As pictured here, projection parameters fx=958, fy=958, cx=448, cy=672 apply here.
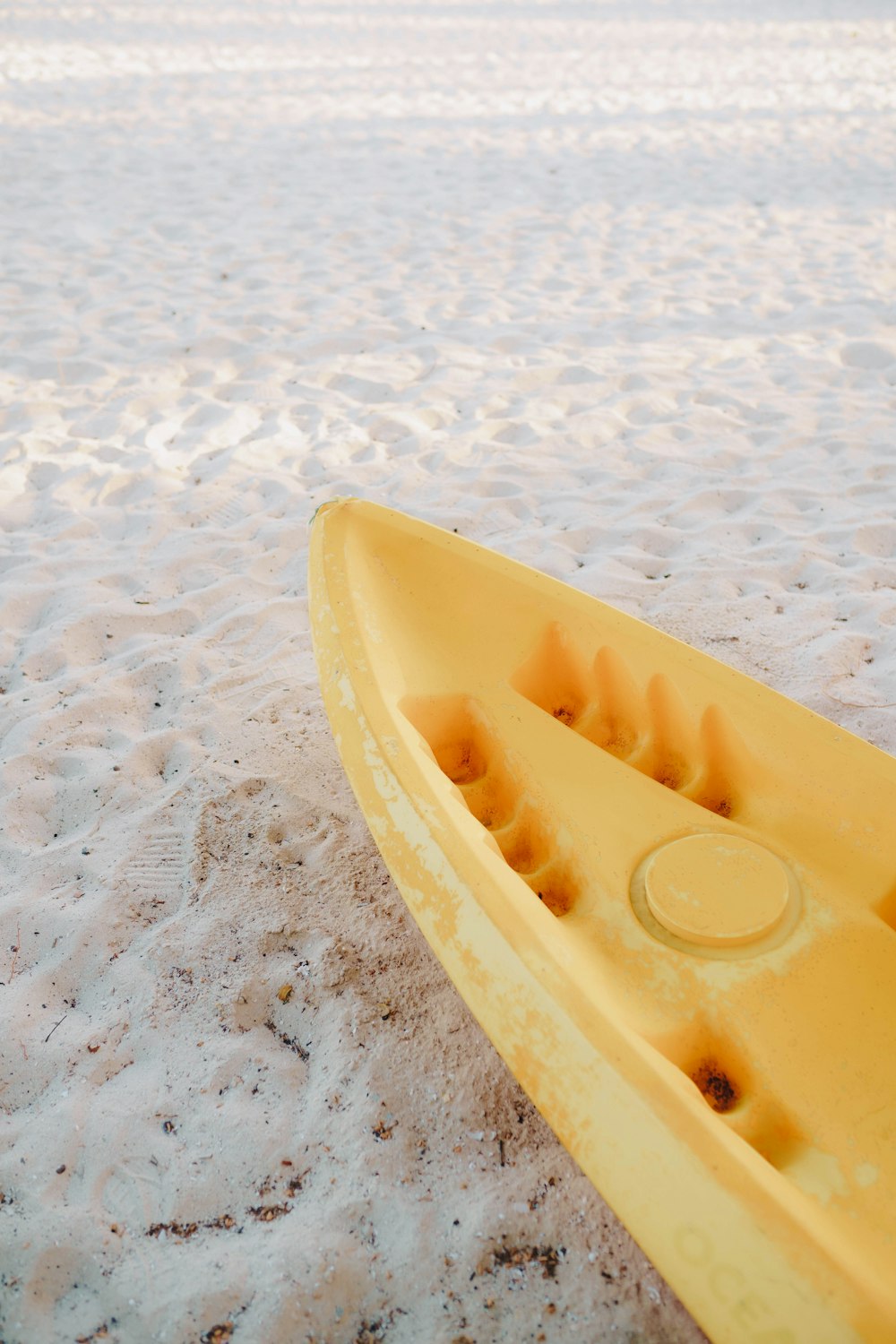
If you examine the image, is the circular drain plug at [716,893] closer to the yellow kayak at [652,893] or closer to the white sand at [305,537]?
the yellow kayak at [652,893]

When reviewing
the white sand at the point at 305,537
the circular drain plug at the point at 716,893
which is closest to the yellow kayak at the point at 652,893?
the circular drain plug at the point at 716,893

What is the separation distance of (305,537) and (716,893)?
6.57 ft

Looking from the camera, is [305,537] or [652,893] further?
[305,537]

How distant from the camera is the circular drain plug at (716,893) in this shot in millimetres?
1543

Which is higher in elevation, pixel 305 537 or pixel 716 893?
pixel 716 893

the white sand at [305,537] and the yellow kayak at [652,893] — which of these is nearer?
the yellow kayak at [652,893]

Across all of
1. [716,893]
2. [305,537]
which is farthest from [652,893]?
[305,537]

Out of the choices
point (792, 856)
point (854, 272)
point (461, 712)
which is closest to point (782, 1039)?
point (792, 856)

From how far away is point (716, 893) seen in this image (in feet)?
5.20

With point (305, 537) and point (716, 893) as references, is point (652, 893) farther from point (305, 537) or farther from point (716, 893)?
point (305, 537)

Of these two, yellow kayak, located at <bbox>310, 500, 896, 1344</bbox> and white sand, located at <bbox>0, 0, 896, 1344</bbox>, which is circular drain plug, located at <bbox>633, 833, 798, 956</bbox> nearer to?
yellow kayak, located at <bbox>310, 500, 896, 1344</bbox>

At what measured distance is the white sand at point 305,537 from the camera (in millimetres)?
1461

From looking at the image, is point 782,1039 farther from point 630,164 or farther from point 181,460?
point 630,164

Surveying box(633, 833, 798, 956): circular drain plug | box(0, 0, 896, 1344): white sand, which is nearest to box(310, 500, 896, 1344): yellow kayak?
box(633, 833, 798, 956): circular drain plug
